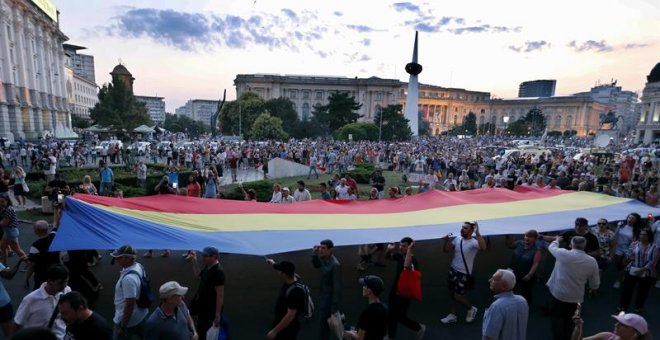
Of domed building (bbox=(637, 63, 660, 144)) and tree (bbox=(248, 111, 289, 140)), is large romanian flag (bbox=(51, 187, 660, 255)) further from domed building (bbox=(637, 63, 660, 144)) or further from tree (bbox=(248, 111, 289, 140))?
domed building (bbox=(637, 63, 660, 144))

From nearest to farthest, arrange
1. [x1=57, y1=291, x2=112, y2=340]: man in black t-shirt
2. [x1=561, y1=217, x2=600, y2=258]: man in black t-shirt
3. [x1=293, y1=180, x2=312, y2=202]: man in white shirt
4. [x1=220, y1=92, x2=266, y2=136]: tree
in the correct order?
[x1=57, y1=291, x2=112, y2=340]: man in black t-shirt
[x1=561, y1=217, x2=600, y2=258]: man in black t-shirt
[x1=293, y1=180, x2=312, y2=202]: man in white shirt
[x1=220, y1=92, x2=266, y2=136]: tree

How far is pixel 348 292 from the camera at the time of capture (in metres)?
6.49

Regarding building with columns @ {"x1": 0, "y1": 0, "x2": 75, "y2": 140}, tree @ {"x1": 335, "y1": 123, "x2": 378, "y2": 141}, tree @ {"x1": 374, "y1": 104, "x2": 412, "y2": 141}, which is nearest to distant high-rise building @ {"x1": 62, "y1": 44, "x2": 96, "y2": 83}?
building with columns @ {"x1": 0, "y1": 0, "x2": 75, "y2": 140}

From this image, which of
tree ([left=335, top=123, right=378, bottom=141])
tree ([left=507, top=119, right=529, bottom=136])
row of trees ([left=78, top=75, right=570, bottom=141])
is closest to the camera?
row of trees ([left=78, top=75, right=570, bottom=141])

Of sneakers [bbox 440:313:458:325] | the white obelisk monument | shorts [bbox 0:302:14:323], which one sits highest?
the white obelisk monument

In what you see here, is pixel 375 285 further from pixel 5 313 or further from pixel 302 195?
pixel 302 195

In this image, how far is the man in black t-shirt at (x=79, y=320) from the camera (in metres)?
2.76

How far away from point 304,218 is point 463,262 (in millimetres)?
2603

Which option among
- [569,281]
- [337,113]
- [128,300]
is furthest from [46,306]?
[337,113]

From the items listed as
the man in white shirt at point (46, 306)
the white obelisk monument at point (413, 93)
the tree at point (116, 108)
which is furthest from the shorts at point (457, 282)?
the tree at point (116, 108)

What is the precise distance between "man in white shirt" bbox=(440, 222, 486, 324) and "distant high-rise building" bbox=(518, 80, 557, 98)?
615 feet

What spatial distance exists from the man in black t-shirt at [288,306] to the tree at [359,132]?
155ft

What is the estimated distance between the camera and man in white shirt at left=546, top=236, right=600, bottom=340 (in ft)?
14.7

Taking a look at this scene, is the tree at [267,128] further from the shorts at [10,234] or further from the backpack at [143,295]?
the backpack at [143,295]
